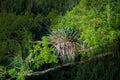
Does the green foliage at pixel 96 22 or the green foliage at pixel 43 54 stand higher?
the green foliage at pixel 96 22

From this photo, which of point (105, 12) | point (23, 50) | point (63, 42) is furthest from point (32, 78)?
point (105, 12)

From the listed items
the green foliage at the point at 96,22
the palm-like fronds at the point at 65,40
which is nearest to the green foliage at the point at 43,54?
the palm-like fronds at the point at 65,40

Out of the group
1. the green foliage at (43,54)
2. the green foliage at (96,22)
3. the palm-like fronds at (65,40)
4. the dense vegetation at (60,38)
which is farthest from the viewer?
the palm-like fronds at (65,40)

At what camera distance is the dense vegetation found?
6.97 m

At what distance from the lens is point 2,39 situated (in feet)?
27.0

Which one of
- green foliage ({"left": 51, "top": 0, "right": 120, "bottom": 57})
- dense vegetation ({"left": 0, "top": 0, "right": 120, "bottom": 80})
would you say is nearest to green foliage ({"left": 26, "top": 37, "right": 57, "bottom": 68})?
dense vegetation ({"left": 0, "top": 0, "right": 120, "bottom": 80})

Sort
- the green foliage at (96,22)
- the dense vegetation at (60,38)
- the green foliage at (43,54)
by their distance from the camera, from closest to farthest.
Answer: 1. the green foliage at (96,22)
2. the dense vegetation at (60,38)
3. the green foliage at (43,54)

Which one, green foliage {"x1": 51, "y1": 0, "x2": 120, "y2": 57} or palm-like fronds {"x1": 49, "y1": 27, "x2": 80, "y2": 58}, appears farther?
palm-like fronds {"x1": 49, "y1": 27, "x2": 80, "y2": 58}

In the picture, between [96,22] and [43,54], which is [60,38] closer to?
[43,54]

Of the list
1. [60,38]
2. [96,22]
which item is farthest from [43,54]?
[96,22]

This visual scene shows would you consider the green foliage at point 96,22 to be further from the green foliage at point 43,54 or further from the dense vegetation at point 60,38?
the green foliage at point 43,54

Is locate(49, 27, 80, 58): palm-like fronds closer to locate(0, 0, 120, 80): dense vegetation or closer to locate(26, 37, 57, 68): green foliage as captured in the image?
locate(0, 0, 120, 80): dense vegetation

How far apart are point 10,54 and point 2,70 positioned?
1.64 ft

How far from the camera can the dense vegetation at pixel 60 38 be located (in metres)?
6.97
